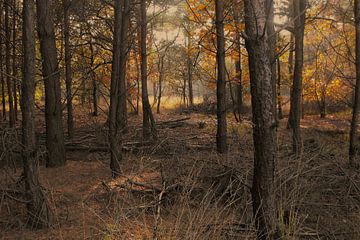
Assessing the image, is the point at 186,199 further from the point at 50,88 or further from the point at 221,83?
the point at 50,88

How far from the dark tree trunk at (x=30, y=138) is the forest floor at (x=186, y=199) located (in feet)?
0.47

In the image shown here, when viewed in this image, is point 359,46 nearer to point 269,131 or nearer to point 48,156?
point 269,131

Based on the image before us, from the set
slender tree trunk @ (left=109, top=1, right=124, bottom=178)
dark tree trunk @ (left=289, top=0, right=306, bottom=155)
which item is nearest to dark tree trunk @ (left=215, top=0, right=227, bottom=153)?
dark tree trunk @ (left=289, top=0, right=306, bottom=155)

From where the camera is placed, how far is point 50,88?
25.8 ft

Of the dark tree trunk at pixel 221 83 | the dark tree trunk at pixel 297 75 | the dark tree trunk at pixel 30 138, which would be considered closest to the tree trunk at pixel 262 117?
the dark tree trunk at pixel 30 138

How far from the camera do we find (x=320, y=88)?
792 inches

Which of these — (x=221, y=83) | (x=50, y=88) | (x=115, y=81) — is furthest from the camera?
(x=221, y=83)

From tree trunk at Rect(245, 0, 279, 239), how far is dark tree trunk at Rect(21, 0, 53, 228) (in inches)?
109

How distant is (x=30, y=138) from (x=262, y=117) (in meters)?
2.93

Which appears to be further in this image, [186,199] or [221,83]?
[221,83]

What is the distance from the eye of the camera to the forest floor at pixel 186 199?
11.2 feet

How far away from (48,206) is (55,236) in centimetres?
43

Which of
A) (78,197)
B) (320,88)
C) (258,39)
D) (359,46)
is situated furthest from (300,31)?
(320,88)

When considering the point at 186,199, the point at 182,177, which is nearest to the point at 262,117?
the point at 186,199
